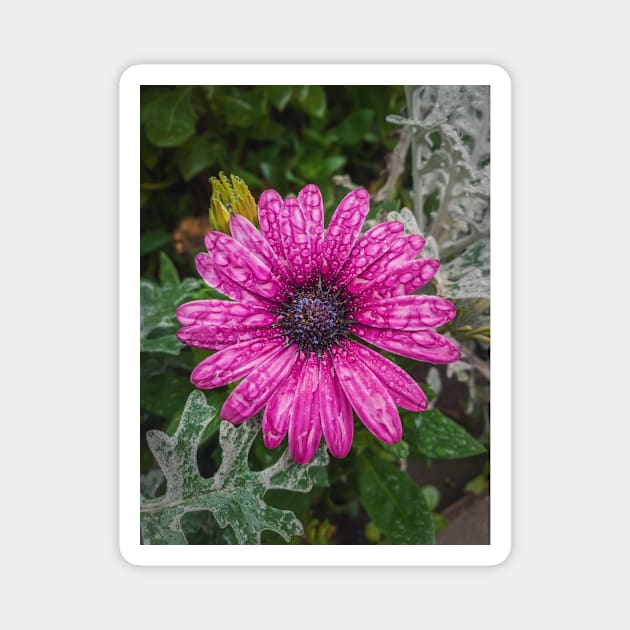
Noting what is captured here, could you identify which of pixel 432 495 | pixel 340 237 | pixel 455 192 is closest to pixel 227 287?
pixel 340 237

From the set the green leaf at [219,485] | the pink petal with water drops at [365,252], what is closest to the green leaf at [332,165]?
the pink petal with water drops at [365,252]

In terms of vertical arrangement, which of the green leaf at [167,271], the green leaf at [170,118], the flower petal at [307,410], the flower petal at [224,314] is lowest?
the flower petal at [307,410]

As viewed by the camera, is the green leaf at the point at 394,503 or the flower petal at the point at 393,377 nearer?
the flower petal at the point at 393,377

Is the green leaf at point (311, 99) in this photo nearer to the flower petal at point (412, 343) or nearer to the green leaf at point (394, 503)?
the flower petal at point (412, 343)

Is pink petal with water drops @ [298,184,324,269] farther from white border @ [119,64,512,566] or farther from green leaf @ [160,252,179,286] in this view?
green leaf @ [160,252,179,286]

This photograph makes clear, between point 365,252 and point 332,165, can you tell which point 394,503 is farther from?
point 332,165
